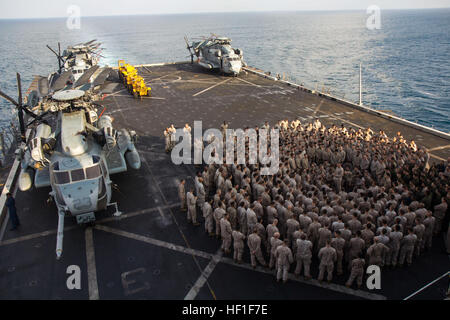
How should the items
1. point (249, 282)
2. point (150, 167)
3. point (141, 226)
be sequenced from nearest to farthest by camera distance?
point (249, 282), point (141, 226), point (150, 167)

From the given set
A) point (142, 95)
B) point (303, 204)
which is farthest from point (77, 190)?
point (142, 95)

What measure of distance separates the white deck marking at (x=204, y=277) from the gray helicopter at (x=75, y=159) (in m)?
4.68

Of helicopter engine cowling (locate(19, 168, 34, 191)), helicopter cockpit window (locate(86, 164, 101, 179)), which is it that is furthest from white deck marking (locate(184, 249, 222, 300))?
helicopter engine cowling (locate(19, 168, 34, 191))

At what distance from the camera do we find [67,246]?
1332 centimetres

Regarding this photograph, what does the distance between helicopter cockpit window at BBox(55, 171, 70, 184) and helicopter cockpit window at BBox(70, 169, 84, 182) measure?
190 mm

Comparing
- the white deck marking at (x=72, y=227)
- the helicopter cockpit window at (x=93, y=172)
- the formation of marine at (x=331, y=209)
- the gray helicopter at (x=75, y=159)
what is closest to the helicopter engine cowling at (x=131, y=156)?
the gray helicopter at (x=75, y=159)

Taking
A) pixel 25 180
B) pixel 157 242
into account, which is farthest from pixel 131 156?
pixel 157 242

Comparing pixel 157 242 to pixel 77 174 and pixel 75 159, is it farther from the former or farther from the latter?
pixel 75 159

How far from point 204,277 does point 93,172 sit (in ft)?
21.1

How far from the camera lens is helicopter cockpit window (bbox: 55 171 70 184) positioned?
44.5ft

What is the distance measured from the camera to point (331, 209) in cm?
1218

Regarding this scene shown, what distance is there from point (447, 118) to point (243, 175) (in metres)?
37.6

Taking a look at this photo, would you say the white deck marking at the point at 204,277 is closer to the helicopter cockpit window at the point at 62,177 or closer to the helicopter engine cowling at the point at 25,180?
the helicopter cockpit window at the point at 62,177

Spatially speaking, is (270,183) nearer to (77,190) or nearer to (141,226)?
(141,226)
